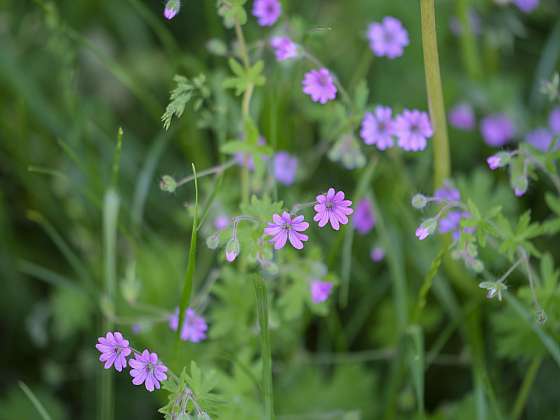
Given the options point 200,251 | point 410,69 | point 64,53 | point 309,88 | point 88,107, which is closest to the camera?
point 309,88

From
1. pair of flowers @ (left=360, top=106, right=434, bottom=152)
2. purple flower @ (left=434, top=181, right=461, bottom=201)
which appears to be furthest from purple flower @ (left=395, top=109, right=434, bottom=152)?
purple flower @ (left=434, top=181, right=461, bottom=201)

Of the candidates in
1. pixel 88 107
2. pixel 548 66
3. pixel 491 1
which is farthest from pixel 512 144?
pixel 88 107

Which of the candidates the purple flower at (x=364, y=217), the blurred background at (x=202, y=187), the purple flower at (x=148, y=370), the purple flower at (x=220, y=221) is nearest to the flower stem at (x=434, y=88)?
the blurred background at (x=202, y=187)

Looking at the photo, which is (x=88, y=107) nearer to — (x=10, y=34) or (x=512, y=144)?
(x=10, y=34)

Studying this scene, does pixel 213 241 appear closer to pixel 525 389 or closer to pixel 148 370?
pixel 148 370

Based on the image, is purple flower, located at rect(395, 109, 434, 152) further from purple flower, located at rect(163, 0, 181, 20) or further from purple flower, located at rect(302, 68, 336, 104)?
purple flower, located at rect(163, 0, 181, 20)

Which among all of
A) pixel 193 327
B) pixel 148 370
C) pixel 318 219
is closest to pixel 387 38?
pixel 318 219

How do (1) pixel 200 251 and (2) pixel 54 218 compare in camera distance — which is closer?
(1) pixel 200 251
